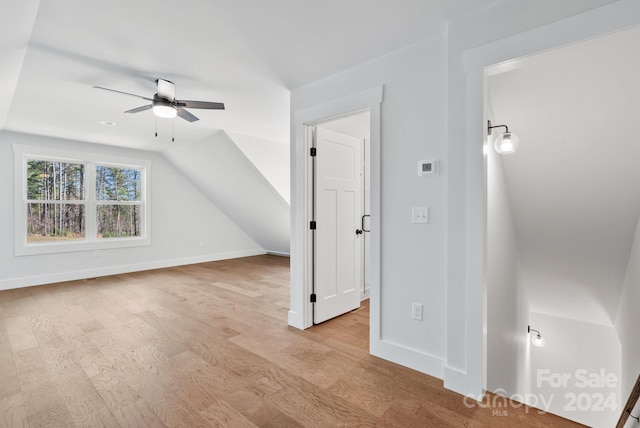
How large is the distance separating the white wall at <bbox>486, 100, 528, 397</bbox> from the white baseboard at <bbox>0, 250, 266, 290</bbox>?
5.99m

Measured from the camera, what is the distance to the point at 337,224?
338 centimetres

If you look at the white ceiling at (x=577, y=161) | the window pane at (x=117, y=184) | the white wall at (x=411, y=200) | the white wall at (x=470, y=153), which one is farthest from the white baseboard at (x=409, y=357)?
the window pane at (x=117, y=184)

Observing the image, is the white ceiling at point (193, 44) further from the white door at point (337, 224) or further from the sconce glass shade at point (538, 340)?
the sconce glass shade at point (538, 340)

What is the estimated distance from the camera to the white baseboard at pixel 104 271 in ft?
15.4

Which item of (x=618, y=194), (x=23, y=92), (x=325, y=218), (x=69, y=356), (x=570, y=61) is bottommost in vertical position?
(x=69, y=356)

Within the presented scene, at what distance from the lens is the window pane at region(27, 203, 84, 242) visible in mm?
4934

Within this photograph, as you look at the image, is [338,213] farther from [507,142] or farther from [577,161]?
[577,161]

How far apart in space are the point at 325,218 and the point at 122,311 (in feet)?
9.00

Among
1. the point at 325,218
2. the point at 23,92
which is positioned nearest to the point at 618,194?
the point at 325,218

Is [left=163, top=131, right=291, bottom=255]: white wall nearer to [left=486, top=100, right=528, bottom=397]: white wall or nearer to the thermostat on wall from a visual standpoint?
the thermostat on wall

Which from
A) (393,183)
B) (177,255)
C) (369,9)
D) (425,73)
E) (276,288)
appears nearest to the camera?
(369,9)

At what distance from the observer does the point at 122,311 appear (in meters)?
3.63

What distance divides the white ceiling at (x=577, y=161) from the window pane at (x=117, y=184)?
6320 millimetres

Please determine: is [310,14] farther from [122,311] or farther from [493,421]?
[122,311]
